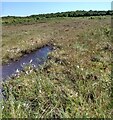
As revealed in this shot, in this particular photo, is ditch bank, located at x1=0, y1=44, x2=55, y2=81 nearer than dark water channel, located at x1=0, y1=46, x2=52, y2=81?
Yes

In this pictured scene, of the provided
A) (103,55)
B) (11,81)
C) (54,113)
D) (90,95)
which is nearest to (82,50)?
(103,55)

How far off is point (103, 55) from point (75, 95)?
8457 millimetres

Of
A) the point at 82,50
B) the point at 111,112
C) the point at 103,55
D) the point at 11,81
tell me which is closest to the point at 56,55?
the point at 82,50

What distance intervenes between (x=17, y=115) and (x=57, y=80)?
454 cm

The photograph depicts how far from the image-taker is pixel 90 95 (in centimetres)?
859

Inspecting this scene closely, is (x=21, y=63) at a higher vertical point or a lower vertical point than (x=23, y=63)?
lower

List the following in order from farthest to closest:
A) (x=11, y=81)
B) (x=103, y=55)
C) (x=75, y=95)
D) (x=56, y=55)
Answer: (x=56, y=55) < (x=103, y=55) < (x=11, y=81) < (x=75, y=95)

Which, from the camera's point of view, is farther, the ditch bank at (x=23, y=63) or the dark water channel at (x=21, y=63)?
the dark water channel at (x=21, y=63)

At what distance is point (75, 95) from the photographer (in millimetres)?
8086

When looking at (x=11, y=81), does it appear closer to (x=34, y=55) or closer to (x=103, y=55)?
(x=103, y=55)

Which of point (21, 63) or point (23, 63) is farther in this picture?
point (21, 63)

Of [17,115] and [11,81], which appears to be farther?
[11,81]

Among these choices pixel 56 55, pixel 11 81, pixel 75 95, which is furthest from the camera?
pixel 56 55

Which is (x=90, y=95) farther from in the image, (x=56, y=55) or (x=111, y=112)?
(x=56, y=55)
